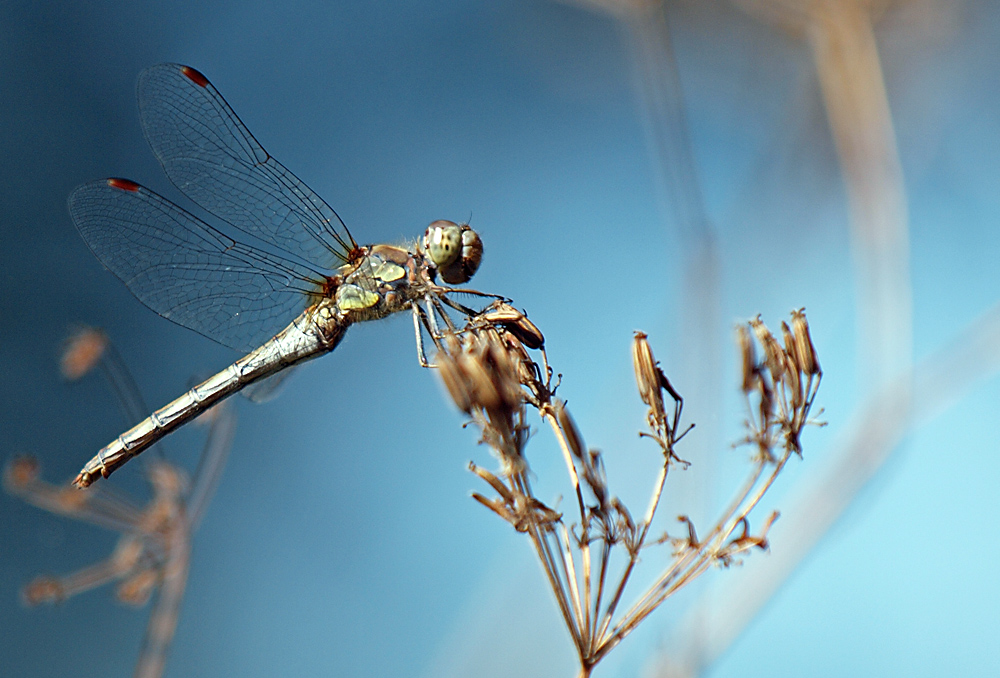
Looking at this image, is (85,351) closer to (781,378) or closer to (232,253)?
(232,253)

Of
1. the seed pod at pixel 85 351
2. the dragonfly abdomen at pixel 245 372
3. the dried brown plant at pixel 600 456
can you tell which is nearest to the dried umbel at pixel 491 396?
the dried brown plant at pixel 600 456

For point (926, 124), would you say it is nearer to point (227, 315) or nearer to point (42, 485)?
point (227, 315)

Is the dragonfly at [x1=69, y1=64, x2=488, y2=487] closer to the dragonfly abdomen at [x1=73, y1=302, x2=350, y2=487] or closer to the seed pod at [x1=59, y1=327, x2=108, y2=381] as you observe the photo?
the dragonfly abdomen at [x1=73, y1=302, x2=350, y2=487]

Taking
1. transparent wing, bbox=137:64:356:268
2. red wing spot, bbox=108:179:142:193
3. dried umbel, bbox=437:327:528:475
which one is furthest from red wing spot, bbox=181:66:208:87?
dried umbel, bbox=437:327:528:475

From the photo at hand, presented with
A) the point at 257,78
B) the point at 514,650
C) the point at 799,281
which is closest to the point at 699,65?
the point at 799,281

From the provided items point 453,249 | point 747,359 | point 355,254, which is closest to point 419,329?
point 453,249

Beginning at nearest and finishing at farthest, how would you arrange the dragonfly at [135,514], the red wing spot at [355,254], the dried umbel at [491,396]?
the dried umbel at [491,396] → the dragonfly at [135,514] → the red wing spot at [355,254]

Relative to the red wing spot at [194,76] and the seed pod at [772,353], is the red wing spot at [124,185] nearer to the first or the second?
the red wing spot at [194,76]
